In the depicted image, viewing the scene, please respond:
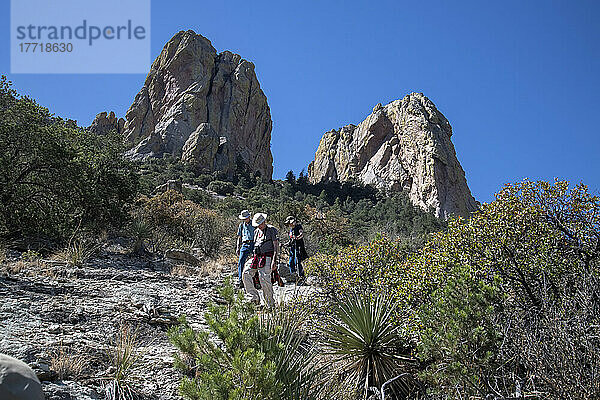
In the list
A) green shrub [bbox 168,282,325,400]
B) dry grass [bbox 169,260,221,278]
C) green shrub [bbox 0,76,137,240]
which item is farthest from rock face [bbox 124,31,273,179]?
green shrub [bbox 168,282,325,400]

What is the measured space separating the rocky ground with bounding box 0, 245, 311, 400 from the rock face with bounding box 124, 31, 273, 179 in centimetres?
5820

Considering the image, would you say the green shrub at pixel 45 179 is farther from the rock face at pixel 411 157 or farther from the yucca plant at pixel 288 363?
the rock face at pixel 411 157

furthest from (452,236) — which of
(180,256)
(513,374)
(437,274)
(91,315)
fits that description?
(180,256)

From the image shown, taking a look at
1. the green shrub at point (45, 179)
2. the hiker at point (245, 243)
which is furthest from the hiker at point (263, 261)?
the green shrub at point (45, 179)

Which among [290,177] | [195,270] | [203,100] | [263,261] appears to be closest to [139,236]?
[195,270]

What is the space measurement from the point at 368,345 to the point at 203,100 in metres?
69.9

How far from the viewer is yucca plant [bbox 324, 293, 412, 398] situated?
209 inches

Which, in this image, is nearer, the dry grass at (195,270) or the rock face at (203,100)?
the dry grass at (195,270)

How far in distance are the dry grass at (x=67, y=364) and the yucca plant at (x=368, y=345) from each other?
9.00 feet

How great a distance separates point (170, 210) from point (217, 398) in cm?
1412

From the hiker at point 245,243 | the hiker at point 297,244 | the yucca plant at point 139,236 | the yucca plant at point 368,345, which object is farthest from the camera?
the yucca plant at point 139,236

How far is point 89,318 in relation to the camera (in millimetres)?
5727

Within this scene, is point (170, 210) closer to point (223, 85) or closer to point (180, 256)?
point (180, 256)

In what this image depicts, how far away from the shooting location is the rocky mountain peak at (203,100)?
2749 inches
